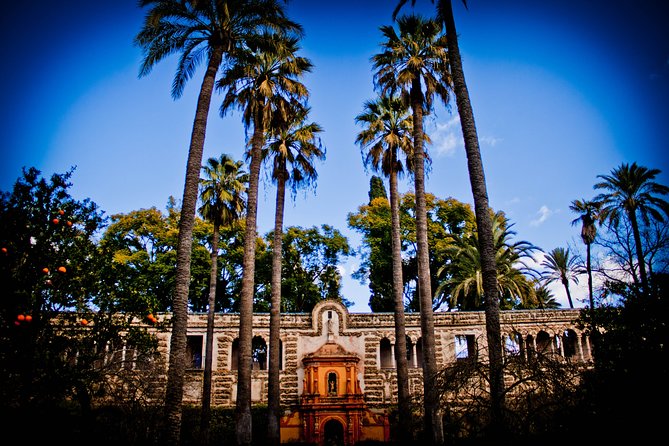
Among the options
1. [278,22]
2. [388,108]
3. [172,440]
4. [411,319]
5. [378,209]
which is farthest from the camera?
[378,209]

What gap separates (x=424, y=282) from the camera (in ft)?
66.5

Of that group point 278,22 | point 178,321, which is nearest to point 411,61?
point 278,22

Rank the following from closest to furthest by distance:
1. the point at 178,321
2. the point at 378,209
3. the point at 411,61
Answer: the point at 178,321
the point at 411,61
the point at 378,209

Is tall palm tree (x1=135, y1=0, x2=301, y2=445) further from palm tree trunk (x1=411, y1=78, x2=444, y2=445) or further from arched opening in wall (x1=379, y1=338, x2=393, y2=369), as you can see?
arched opening in wall (x1=379, y1=338, x2=393, y2=369)

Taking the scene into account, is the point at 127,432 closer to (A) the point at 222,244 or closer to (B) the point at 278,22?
(B) the point at 278,22

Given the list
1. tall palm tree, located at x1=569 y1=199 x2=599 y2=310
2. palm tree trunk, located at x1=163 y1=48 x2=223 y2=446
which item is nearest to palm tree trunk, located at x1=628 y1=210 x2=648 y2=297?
tall palm tree, located at x1=569 y1=199 x2=599 y2=310

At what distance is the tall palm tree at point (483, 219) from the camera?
1041 cm

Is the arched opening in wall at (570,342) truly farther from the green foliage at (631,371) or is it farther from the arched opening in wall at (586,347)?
the green foliage at (631,371)

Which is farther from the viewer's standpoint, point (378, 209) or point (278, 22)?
point (378, 209)

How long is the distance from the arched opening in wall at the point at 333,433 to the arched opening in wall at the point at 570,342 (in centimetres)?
1657

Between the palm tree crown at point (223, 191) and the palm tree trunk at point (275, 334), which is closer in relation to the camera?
the palm tree trunk at point (275, 334)

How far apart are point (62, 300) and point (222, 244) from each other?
29.7 meters

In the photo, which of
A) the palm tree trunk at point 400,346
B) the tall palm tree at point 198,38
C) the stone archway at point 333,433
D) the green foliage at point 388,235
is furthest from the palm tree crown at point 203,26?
the green foliage at point 388,235

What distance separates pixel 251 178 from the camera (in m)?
21.9
